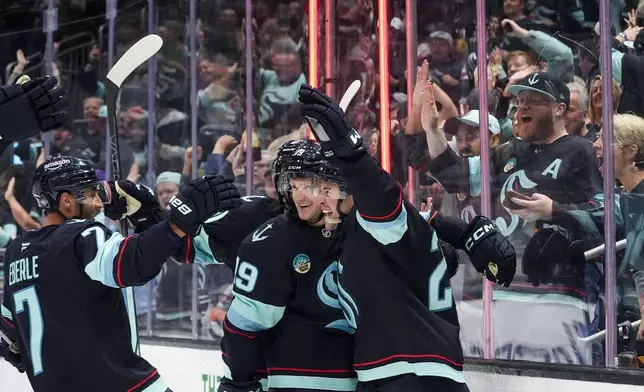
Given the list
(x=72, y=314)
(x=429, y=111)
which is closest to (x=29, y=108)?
(x=72, y=314)

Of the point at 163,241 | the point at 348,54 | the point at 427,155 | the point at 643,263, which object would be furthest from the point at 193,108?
the point at 643,263

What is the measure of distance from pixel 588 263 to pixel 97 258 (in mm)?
1361

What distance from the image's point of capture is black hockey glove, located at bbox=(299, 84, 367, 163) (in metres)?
2.05

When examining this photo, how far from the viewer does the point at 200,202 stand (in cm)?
218

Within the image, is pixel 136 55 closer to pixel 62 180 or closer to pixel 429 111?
pixel 62 180

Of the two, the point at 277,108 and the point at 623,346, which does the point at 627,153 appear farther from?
the point at 277,108

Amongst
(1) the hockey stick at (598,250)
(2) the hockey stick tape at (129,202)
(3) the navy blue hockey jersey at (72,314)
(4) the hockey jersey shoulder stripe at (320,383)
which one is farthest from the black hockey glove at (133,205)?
(1) the hockey stick at (598,250)

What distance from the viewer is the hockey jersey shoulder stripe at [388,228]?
2.14m

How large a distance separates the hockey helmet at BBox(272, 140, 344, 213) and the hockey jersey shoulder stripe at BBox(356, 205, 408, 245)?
0.18 m

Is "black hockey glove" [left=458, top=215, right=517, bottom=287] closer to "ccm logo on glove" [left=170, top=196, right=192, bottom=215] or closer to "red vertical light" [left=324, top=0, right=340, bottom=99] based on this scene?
"ccm logo on glove" [left=170, top=196, right=192, bottom=215]

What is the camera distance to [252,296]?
239cm

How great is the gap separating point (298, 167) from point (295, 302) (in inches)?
13.5

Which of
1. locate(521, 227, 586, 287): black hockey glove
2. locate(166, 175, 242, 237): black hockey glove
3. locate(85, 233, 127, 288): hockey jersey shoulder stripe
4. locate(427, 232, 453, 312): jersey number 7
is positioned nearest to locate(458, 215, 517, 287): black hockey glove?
locate(427, 232, 453, 312): jersey number 7

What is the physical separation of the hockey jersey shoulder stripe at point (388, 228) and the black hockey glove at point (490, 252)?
38cm
